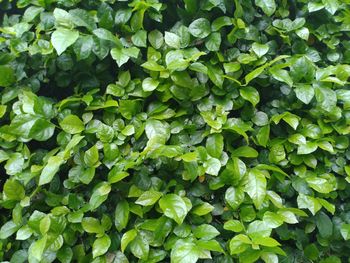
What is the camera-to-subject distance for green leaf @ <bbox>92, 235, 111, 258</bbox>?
1.33 metres

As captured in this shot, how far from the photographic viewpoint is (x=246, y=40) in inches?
64.8

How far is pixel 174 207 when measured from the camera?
1288 millimetres

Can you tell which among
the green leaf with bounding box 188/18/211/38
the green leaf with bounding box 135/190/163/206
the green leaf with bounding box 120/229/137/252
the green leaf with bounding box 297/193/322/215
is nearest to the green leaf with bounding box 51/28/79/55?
the green leaf with bounding box 188/18/211/38

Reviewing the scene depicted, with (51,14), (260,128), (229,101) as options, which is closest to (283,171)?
(260,128)

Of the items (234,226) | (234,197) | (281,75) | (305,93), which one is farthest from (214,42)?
(234,226)

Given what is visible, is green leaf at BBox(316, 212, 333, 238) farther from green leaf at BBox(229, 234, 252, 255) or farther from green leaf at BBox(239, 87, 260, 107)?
green leaf at BBox(239, 87, 260, 107)

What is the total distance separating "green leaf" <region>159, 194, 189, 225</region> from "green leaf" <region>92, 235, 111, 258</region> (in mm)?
246

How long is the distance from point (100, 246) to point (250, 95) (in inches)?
32.5

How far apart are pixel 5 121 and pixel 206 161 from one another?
0.97 meters

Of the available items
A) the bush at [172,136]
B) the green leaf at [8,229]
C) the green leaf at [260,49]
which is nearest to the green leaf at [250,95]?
the bush at [172,136]

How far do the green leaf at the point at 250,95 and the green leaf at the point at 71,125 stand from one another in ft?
2.18

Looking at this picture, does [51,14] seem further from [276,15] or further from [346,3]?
[346,3]

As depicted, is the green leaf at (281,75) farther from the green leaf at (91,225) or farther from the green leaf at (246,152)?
the green leaf at (91,225)

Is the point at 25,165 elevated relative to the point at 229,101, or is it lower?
lower
